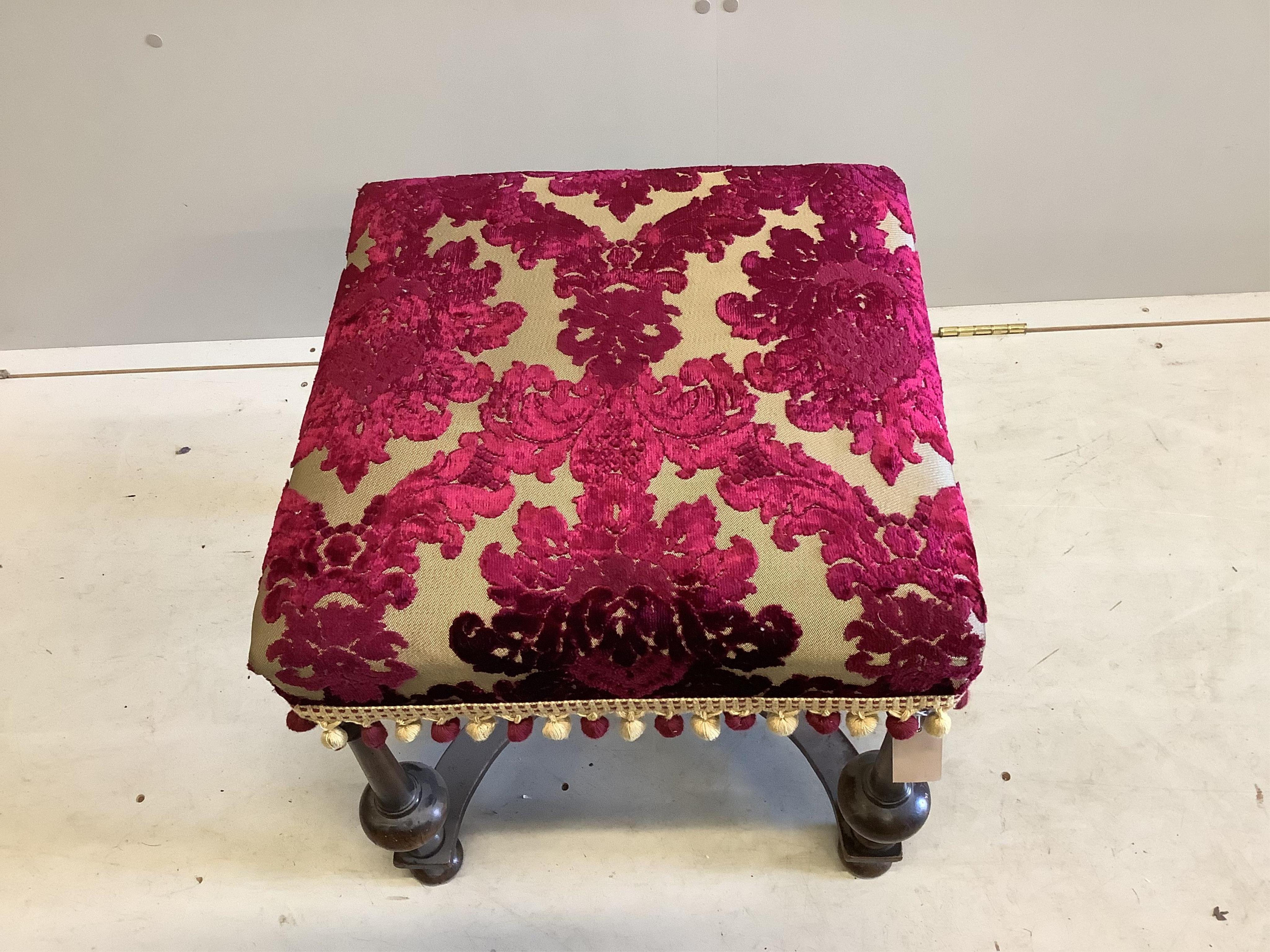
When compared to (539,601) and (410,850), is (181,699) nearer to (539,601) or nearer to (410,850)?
(410,850)

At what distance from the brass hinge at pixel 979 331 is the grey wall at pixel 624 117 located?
75 mm

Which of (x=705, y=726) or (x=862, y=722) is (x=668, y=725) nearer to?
(x=705, y=726)

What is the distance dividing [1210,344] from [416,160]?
1.10 m

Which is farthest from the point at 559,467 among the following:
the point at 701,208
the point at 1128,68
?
the point at 1128,68

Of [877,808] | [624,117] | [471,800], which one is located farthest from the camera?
[624,117]

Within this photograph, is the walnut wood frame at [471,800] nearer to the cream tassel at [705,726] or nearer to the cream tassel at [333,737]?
the cream tassel at [333,737]

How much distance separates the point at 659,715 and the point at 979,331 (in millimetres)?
891

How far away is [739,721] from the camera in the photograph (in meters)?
0.70

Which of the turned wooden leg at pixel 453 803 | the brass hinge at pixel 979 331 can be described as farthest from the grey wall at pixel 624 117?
the turned wooden leg at pixel 453 803

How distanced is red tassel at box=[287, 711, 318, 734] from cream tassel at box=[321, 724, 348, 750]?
0.01 metres

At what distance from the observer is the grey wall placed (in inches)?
41.6

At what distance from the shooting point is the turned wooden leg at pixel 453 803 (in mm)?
899

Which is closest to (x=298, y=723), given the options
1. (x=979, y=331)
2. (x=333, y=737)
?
(x=333, y=737)

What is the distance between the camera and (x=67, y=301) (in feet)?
4.55
